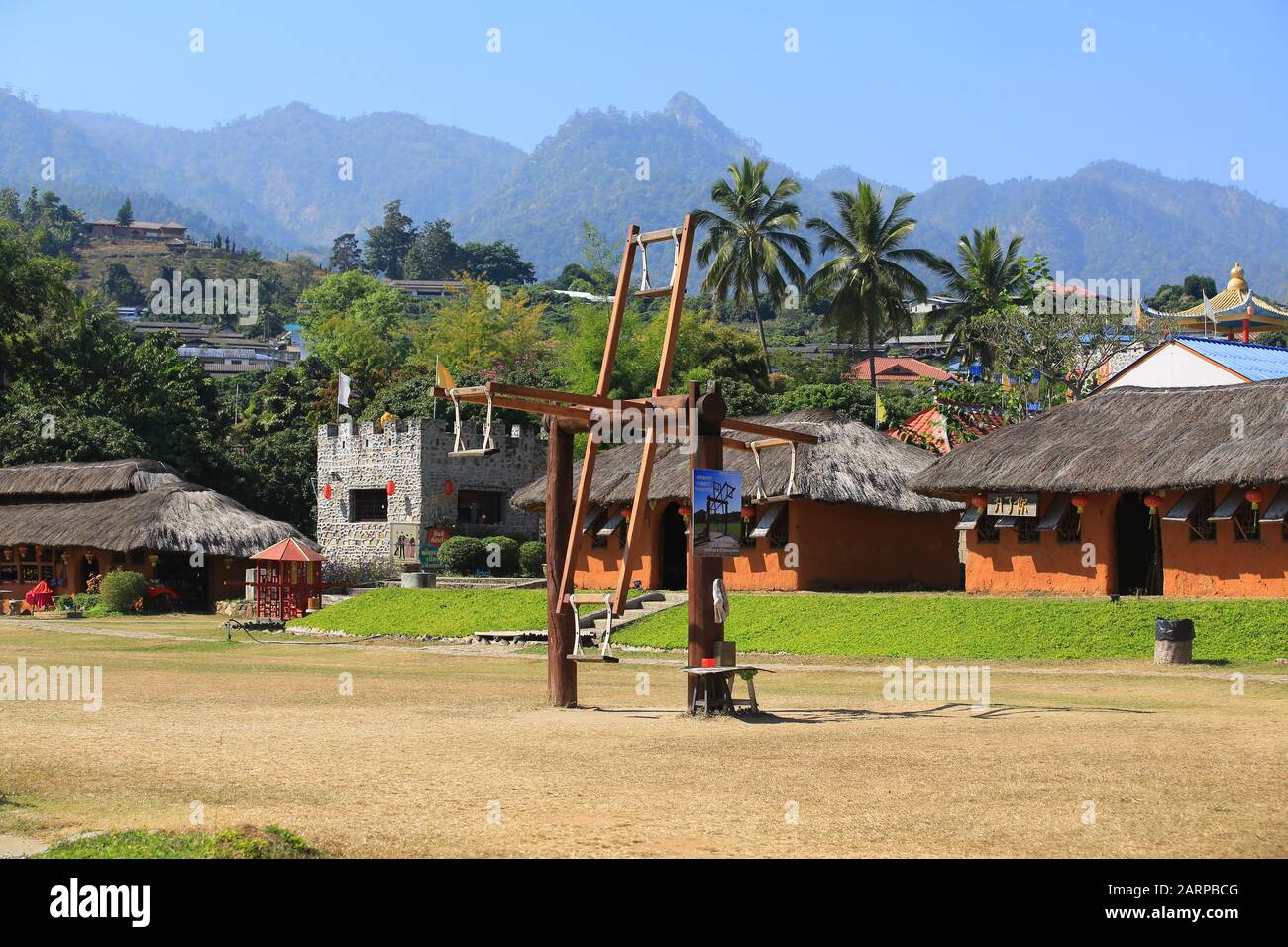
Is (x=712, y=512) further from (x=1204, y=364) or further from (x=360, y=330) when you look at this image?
(x=360, y=330)

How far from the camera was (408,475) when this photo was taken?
4556cm

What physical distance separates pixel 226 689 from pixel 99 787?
8384mm

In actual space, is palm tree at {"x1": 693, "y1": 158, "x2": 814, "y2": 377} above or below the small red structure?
above

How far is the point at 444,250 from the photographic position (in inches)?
5876

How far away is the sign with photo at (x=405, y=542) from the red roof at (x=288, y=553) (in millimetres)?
9466

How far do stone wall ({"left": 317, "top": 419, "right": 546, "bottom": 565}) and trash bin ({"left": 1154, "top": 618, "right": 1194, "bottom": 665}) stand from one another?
26.6m

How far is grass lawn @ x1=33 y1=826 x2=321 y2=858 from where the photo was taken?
7.90 m

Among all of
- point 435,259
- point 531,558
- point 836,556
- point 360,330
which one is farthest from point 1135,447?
point 435,259

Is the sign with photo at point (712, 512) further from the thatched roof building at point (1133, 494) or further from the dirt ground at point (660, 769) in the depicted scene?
the thatched roof building at point (1133, 494)

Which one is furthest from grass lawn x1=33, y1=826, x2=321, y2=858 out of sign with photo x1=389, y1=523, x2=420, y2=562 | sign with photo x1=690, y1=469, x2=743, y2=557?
sign with photo x1=389, y1=523, x2=420, y2=562

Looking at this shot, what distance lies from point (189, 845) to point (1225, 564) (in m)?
22.7

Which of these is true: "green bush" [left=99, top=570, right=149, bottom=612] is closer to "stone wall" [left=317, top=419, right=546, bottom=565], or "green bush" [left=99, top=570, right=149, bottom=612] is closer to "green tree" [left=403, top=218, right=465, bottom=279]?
"stone wall" [left=317, top=419, right=546, bottom=565]
